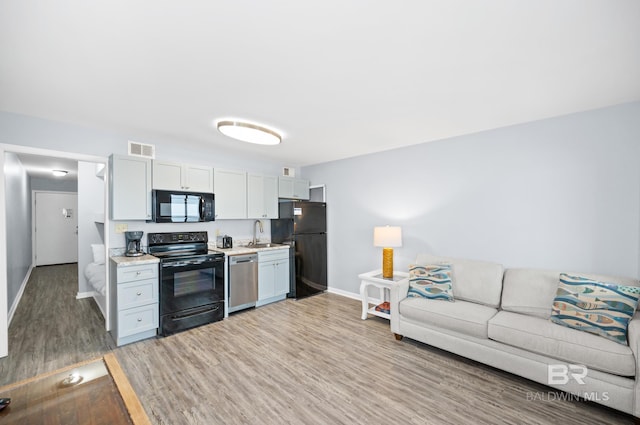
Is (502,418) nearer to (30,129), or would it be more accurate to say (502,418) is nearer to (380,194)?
(380,194)

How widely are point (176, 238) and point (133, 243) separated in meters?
0.52

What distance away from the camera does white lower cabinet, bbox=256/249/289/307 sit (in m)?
4.09

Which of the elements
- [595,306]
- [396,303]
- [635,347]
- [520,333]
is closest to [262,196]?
[396,303]

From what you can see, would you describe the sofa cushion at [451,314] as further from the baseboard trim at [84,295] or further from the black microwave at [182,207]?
the baseboard trim at [84,295]

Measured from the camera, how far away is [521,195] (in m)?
2.96

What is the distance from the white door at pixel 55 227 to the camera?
283 inches

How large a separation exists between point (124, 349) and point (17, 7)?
2972 millimetres

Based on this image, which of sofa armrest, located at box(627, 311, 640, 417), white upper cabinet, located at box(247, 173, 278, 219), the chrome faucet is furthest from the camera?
the chrome faucet

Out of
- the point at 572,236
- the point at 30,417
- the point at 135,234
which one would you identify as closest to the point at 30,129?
the point at 135,234

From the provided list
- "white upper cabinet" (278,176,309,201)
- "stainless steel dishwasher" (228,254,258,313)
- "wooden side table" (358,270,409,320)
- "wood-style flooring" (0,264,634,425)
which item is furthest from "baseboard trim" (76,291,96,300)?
"wooden side table" (358,270,409,320)

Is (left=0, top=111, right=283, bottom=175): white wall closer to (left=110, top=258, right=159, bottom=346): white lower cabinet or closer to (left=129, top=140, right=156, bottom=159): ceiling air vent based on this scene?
(left=129, top=140, right=156, bottom=159): ceiling air vent

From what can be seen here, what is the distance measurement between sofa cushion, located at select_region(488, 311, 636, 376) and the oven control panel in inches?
149

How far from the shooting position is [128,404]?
1.35 m

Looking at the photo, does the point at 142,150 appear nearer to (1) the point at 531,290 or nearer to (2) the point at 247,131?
(2) the point at 247,131
